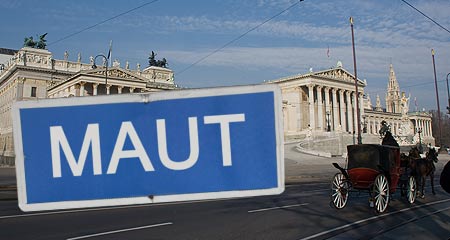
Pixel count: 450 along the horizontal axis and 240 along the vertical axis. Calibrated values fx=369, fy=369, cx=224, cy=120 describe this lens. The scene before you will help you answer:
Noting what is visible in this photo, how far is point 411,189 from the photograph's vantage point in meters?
12.6

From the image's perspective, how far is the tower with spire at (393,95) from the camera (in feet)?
502

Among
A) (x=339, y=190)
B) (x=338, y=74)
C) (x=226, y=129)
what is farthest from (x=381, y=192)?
(x=338, y=74)

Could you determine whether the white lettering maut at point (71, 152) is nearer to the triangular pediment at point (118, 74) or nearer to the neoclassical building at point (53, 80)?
the neoclassical building at point (53, 80)

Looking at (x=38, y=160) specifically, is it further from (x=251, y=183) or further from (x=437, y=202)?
(x=437, y=202)

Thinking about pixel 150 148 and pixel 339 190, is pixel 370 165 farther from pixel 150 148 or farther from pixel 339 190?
pixel 150 148

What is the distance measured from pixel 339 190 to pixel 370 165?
1.45m

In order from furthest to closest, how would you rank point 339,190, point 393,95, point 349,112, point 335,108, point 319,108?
point 393,95 → point 349,112 → point 335,108 → point 319,108 → point 339,190

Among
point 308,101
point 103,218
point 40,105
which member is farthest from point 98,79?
point 40,105

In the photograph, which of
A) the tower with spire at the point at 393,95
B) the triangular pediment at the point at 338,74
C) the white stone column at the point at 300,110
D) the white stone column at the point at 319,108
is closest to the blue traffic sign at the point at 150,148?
the triangular pediment at the point at 338,74

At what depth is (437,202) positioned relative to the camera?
41.8ft

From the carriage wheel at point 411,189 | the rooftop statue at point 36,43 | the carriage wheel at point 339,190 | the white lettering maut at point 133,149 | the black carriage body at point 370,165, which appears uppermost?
the rooftop statue at point 36,43

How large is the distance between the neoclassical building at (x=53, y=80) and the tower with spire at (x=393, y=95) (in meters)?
110

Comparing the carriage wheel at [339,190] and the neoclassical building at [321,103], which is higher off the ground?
the neoclassical building at [321,103]

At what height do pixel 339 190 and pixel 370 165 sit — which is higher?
pixel 370 165
